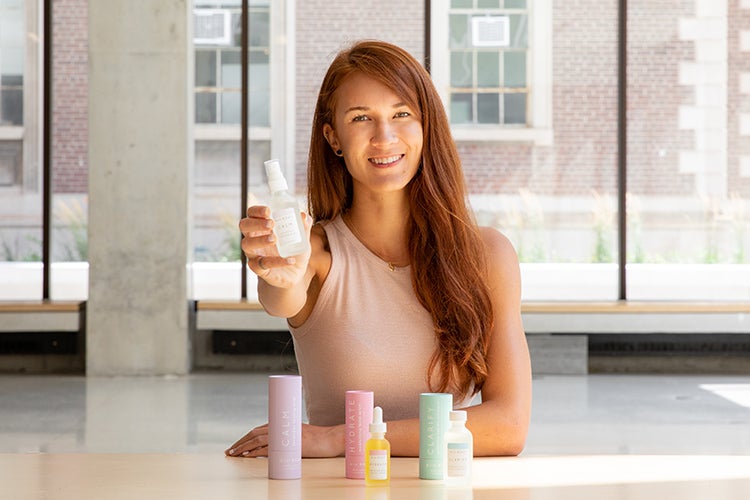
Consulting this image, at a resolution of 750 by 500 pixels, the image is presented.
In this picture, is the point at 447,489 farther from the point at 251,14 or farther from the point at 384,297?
the point at 251,14

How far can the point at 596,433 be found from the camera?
228 inches

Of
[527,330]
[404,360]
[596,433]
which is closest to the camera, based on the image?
[404,360]

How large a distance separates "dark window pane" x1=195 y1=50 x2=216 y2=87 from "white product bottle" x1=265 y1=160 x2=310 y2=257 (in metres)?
7.20

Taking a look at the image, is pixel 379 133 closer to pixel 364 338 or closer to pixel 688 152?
pixel 364 338

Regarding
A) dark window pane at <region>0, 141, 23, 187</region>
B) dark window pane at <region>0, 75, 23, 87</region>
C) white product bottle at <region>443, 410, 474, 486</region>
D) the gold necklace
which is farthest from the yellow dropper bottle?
dark window pane at <region>0, 75, 23, 87</region>

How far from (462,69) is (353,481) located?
7475 mm

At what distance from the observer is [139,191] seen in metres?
8.19

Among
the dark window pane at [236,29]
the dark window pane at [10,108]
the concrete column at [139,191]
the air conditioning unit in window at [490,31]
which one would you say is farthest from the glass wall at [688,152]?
the dark window pane at [10,108]

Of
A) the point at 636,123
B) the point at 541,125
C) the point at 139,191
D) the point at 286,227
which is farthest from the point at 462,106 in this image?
the point at 286,227

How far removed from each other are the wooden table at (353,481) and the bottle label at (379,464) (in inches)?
1.2

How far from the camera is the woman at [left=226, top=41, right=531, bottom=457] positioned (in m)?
2.36

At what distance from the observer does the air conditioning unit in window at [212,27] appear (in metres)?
8.99

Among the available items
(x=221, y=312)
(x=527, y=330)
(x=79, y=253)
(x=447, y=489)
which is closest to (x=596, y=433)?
(x=527, y=330)

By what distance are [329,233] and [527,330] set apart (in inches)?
238
